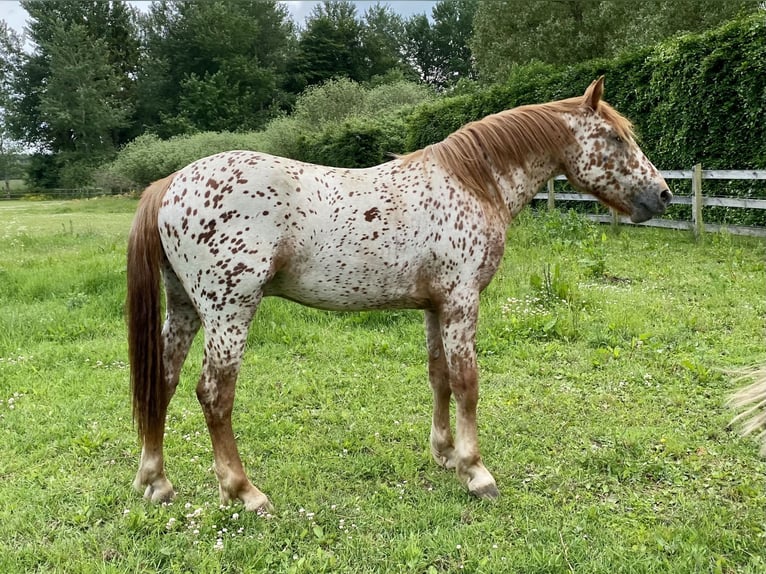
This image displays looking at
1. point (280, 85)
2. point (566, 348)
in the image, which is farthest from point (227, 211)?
point (280, 85)

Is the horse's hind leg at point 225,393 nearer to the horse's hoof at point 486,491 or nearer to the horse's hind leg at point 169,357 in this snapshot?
the horse's hind leg at point 169,357

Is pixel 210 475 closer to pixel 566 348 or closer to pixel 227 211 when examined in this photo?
pixel 227 211

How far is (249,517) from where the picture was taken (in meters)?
2.52

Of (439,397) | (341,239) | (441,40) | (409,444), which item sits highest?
(441,40)

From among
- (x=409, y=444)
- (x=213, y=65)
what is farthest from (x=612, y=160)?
(x=213, y=65)

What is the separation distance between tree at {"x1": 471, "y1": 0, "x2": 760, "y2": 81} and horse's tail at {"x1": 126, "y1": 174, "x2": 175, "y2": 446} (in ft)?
69.3

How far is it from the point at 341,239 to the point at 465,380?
0.95 meters

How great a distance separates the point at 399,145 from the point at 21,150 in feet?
115

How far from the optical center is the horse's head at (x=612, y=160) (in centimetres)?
286

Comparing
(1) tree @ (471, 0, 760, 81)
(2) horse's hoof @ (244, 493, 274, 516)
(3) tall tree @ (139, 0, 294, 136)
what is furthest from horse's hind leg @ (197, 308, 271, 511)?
(3) tall tree @ (139, 0, 294, 136)

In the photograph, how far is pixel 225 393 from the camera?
251 cm

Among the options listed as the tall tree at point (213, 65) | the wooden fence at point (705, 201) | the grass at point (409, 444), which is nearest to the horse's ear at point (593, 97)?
the grass at point (409, 444)

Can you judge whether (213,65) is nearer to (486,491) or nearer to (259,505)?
(259,505)

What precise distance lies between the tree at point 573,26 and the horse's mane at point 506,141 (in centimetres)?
1964
